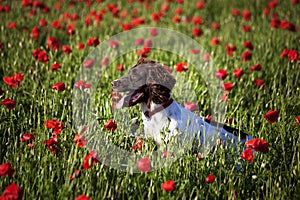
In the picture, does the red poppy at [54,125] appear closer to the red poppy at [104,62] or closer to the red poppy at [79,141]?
the red poppy at [79,141]

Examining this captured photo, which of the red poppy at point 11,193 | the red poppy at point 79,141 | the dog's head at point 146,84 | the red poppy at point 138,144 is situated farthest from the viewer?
the dog's head at point 146,84

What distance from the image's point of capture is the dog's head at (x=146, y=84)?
317 centimetres

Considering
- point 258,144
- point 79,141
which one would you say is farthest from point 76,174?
point 258,144

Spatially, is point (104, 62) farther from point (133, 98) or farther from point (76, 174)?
point (76, 174)

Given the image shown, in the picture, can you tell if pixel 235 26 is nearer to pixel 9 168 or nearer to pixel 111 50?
pixel 111 50

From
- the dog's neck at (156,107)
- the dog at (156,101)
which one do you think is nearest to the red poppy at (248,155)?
the dog at (156,101)

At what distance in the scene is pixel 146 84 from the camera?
3.20 meters

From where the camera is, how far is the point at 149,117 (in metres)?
3.26

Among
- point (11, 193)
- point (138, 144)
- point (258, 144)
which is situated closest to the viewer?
point (11, 193)

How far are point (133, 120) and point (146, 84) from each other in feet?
1.52

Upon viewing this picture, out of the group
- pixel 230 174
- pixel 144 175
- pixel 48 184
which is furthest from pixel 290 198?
pixel 48 184

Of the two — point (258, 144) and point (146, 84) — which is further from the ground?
point (146, 84)

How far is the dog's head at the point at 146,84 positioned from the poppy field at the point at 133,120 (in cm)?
33

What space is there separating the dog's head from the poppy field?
33cm
